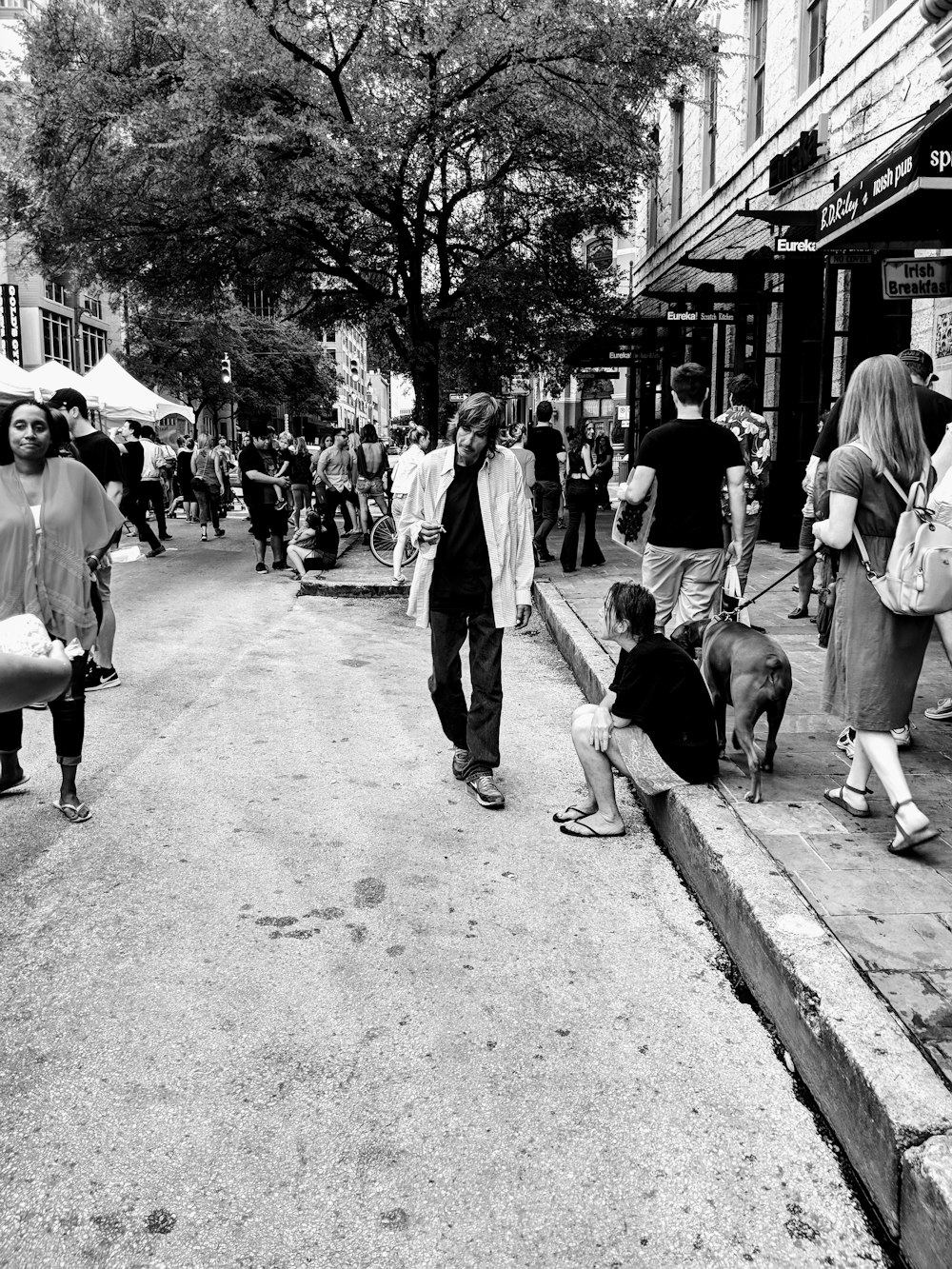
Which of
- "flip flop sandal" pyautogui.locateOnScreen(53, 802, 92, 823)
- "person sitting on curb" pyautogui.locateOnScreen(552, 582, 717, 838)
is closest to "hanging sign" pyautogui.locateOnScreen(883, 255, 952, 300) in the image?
"person sitting on curb" pyautogui.locateOnScreen(552, 582, 717, 838)

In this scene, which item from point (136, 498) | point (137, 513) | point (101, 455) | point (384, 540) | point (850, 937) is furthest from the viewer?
point (137, 513)

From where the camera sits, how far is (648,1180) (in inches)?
97.7

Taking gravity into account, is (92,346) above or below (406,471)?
above

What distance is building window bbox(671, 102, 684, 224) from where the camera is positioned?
22094 millimetres

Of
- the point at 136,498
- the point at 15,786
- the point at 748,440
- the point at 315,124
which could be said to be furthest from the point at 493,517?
the point at 136,498

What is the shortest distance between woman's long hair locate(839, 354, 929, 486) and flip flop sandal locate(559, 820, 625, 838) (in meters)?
1.88

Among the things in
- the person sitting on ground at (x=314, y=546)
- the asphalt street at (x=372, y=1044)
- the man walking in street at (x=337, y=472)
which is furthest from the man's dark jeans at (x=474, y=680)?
the man walking in street at (x=337, y=472)

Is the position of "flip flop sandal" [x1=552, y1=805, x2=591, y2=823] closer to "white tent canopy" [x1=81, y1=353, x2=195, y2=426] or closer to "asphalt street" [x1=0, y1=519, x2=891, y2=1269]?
"asphalt street" [x1=0, y1=519, x2=891, y2=1269]

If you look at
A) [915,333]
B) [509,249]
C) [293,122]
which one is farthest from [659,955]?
[509,249]

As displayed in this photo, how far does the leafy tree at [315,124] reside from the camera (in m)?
14.1

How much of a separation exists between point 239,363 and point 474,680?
5047 centimetres

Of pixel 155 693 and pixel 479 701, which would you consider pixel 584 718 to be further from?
pixel 155 693

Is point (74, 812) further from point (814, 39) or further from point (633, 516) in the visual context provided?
point (814, 39)

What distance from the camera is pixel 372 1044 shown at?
120 inches
